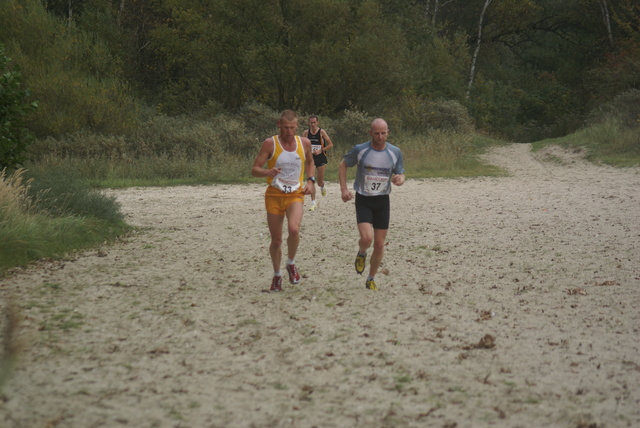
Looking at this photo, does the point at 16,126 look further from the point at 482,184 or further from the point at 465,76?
the point at 465,76

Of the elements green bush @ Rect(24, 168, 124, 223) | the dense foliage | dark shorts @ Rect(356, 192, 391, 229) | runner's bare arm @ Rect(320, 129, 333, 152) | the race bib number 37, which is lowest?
green bush @ Rect(24, 168, 124, 223)

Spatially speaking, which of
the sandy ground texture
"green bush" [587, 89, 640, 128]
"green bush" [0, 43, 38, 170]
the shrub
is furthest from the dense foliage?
the sandy ground texture

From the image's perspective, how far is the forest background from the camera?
2184 cm

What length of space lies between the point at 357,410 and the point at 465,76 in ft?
163

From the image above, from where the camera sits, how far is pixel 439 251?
10.7 meters

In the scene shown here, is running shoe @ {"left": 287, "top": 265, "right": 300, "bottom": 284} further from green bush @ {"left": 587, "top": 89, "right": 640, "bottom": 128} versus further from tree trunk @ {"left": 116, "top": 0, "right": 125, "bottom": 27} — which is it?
tree trunk @ {"left": 116, "top": 0, "right": 125, "bottom": 27}

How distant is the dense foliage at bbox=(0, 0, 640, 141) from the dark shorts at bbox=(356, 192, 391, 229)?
17.6m

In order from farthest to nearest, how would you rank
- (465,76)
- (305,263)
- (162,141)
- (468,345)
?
(465,76) → (162,141) → (305,263) → (468,345)

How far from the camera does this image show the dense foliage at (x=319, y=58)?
24.0 m

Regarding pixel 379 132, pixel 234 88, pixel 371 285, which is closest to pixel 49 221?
pixel 371 285

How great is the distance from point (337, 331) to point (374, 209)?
2.02m

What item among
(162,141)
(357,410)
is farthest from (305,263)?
(162,141)

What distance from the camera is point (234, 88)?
3328 centimetres

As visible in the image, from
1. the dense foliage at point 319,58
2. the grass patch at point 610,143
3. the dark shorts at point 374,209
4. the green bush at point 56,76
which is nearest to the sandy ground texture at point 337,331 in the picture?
the dark shorts at point 374,209
